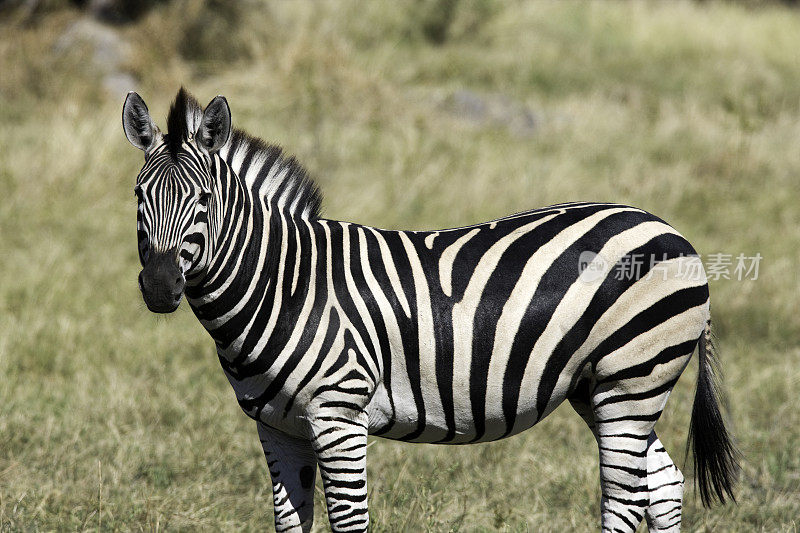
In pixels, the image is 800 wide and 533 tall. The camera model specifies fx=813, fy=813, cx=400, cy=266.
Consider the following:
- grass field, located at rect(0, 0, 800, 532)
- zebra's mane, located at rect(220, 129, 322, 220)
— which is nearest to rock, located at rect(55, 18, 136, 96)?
grass field, located at rect(0, 0, 800, 532)

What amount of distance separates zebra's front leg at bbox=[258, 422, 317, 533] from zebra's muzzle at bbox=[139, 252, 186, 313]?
93 cm

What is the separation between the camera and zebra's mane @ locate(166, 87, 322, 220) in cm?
332

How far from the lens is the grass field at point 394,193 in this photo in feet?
15.4

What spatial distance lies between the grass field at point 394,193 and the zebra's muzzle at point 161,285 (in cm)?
155

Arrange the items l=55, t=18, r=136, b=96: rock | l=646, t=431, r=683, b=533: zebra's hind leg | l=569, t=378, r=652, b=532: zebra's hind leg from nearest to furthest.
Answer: l=569, t=378, r=652, b=532: zebra's hind leg < l=646, t=431, r=683, b=533: zebra's hind leg < l=55, t=18, r=136, b=96: rock

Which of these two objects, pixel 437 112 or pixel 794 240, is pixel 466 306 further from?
Result: pixel 437 112

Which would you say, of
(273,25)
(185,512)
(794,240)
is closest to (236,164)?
(185,512)

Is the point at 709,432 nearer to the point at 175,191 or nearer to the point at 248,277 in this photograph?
the point at 248,277

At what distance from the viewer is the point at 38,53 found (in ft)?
40.7

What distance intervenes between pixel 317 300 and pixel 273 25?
12257mm

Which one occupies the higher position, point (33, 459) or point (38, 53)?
point (38, 53)

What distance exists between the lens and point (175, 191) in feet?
9.43

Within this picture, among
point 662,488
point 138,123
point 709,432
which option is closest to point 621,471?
point 662,488

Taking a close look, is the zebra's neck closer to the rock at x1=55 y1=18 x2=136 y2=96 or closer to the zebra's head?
the zebra's head
